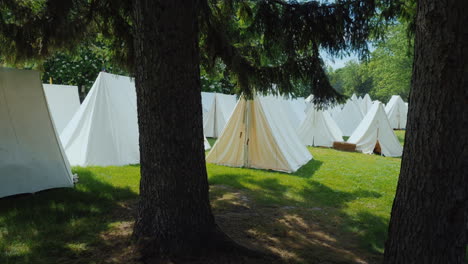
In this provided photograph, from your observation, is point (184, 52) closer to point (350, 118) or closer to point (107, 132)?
point (107, 132)

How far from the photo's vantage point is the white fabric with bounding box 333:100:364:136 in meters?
18.2

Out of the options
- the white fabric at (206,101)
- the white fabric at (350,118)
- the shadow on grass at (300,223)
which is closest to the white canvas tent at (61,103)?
the white fabric at (206,101)

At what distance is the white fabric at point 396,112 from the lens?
22516 millimetres

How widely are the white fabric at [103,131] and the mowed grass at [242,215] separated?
73 centimetres

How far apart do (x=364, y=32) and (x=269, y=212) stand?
8.53 ft

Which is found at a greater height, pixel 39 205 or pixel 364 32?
pixel 364 32

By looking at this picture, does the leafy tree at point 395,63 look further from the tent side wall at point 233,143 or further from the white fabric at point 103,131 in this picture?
the white fabric at point 103,131

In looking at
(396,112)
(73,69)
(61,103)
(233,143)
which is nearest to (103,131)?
(233,143)

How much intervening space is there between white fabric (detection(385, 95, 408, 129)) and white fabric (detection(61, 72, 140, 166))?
20344mm

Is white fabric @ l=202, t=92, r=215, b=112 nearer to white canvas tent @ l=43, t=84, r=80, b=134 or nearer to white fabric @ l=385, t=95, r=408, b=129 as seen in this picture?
white canvas tent @ l=43, t=84, r=80, b=134

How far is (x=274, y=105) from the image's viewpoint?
8508 millimetres

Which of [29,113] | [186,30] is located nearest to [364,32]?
[186,30]

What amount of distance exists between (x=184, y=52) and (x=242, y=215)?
2.31m

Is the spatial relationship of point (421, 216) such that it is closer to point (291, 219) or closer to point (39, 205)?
point (291, 219)
